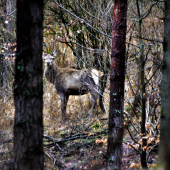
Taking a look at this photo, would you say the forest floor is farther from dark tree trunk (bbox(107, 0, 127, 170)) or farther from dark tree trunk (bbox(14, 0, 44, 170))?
dark tree trunk (bbox(14, 0, 44, 170))

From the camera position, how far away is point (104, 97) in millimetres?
6156

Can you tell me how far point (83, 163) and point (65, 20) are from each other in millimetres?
5871

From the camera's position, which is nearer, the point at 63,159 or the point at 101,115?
the point at 63,159

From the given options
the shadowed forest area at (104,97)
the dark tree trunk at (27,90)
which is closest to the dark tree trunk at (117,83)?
the shadowed forest area at (104,97)

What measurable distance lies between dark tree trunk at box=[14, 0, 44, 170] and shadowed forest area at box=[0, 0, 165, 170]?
5.45 feet

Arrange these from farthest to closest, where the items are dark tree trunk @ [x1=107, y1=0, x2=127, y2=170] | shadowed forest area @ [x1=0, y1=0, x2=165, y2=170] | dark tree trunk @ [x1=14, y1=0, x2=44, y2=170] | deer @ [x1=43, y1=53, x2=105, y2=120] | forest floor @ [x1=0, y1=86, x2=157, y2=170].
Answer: deer @ [x1=43, y1=53, x2=105, y2=120]
forest floor @ [x1=0, y1=86, x2=157, y2=170]
shadowed forest area @ [x1=0, y1=0, x2=165, y2=170]
dark tree trunk @ [x1=107, y1=0, x2=127, y2=170]
dark tree trunk @ [x1=14, y1=0, x2=44, y2=170]

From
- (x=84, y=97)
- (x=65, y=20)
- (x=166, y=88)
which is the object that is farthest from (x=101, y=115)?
(x=166, y=88)

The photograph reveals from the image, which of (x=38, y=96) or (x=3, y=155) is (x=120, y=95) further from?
(x=3, y=155)

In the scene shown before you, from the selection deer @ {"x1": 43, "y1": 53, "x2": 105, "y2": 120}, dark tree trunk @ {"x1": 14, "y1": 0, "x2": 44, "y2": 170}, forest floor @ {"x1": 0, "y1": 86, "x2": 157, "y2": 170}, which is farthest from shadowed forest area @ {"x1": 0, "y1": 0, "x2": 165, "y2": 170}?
dark tree trunk @ {"x1": 14, "y1": 0, "x2": 44, "y2": 170}

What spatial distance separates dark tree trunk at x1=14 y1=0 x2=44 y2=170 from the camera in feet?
9.65

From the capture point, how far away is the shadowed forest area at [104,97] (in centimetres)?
567

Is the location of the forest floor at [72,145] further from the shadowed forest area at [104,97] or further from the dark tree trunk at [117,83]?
the dark tree trunk at [117,83]

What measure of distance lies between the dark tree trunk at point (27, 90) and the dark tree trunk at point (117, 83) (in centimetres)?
247

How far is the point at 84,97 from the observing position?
11.3 metres
